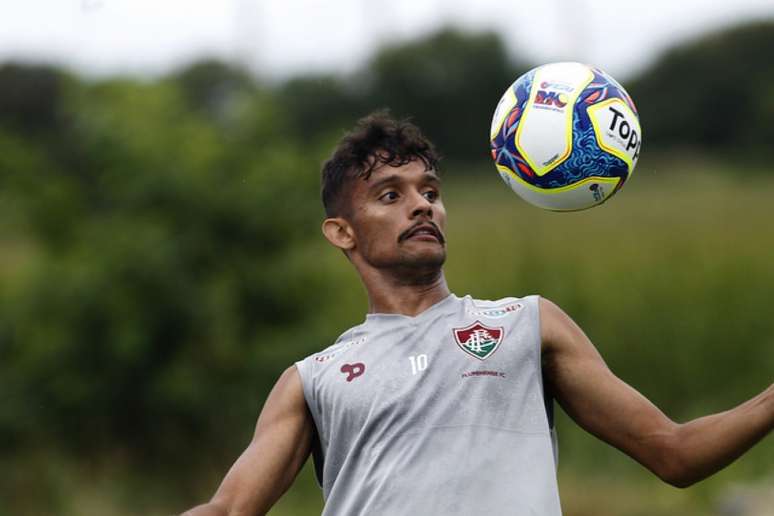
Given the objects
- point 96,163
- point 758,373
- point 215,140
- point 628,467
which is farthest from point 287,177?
point 758,373

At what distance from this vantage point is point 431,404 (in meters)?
4.80

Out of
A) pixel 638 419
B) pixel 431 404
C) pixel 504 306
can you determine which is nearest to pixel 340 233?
pixel 504 306

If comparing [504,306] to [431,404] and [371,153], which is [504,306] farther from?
[371,153]

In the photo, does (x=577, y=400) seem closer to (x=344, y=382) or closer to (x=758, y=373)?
(x=344, y=382)

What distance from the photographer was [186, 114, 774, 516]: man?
4.64 metres

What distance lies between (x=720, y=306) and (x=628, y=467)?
320 centimetres

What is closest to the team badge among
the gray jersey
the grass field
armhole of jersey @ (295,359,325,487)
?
the gray jersey

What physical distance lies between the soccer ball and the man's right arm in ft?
3.71

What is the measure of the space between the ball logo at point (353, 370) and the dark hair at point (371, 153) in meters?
0.68

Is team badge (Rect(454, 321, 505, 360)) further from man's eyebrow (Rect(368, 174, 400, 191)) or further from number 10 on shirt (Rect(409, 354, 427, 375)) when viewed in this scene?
man's eyebrow (Rect(368, 174, 400, 191))

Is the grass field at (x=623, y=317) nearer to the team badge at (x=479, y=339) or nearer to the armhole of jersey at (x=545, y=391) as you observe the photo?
the armhole of jersey at (x=545, y=391)

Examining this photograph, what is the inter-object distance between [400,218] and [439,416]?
81cm

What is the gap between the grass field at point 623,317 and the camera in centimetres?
1375

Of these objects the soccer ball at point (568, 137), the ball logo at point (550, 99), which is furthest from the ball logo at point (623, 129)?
the ball logo at point (550, 99)
